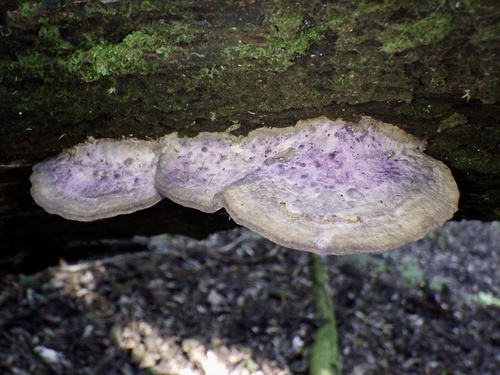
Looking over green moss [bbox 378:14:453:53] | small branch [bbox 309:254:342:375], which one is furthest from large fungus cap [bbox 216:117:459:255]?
small branch [bbox 309:254:342:375]

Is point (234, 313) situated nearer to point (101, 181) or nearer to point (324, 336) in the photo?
point (324, 336)

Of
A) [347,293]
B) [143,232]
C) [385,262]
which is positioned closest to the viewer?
[143,232]

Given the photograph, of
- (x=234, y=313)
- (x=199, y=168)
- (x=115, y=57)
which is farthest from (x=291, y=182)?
(x=234, y=313)

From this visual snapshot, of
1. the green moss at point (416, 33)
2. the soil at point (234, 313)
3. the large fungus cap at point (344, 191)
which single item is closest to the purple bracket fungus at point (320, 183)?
the large fungus cap at point (344, 191)

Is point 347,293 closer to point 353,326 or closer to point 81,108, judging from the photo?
point 353,326

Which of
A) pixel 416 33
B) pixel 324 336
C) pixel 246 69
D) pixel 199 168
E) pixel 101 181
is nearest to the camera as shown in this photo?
pixel 416 33

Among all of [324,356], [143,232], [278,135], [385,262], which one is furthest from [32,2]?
[385,262]

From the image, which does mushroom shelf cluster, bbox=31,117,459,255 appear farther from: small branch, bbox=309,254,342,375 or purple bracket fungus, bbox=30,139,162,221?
small branch, bbox=309,254,342,375
